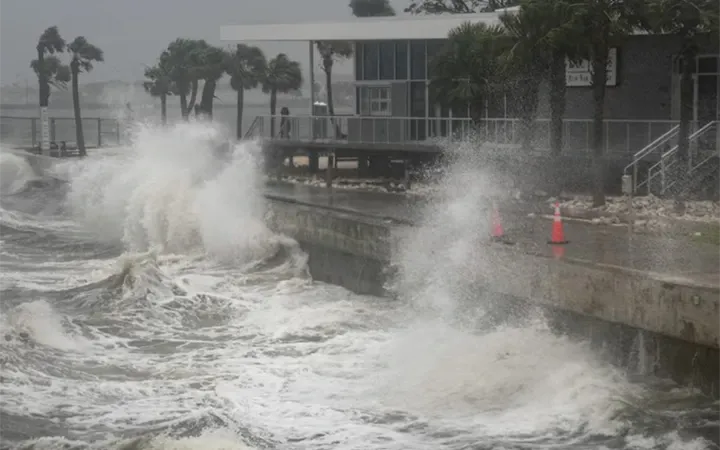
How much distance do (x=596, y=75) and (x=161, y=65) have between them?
145 feet

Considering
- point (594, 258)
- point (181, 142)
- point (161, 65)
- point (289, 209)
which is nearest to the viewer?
point (594, 258)

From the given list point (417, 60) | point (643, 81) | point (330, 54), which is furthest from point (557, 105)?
point (330, 54)

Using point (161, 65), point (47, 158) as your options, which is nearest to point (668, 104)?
point (47, 158)

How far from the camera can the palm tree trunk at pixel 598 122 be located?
72.5 feet

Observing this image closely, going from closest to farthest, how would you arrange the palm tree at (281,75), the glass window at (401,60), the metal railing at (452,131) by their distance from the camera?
1. the metal railing at (452,131)
2. the glass window at (401,60)
3. the palm tree at (281,75)

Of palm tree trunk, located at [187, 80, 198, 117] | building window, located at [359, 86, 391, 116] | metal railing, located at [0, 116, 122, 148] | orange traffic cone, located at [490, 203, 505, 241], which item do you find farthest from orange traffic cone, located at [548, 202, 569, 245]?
palm tree trunk, located at [187, 80, 198, 117]

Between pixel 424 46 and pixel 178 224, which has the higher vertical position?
pixel 424 46

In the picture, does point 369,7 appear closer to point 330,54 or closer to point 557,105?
point 330,54

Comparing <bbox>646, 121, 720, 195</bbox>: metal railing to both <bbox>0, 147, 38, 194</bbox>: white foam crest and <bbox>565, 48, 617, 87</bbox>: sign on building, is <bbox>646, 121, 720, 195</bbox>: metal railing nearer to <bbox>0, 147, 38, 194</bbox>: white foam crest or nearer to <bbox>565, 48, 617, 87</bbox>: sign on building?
<bbox>565, 48, 617, 87</bbox>: sign on building

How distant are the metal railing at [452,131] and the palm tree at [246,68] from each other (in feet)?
62.5

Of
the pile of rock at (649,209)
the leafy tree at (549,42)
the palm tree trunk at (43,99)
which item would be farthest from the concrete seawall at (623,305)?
the palm tree trunk at (43,99)

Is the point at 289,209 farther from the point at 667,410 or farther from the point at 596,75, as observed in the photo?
the point at 667,410

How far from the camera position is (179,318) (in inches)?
733

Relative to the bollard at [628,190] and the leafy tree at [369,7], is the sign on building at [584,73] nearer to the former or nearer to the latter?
the bollard at [628,190]
